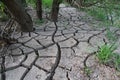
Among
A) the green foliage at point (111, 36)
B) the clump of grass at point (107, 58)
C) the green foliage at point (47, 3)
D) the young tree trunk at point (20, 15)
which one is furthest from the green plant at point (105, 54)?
the green foliage at point (47, 3)

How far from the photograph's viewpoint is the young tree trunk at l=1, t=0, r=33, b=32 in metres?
3.11

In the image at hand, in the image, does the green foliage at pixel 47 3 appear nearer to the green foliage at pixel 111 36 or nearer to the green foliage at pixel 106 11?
the green foliage at pixel 106 11

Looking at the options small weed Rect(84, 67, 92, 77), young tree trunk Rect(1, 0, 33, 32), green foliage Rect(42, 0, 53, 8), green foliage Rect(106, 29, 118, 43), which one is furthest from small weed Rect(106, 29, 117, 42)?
green foliage Rect(42, 0, 53, 8)

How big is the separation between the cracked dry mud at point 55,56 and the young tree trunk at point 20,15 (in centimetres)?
14

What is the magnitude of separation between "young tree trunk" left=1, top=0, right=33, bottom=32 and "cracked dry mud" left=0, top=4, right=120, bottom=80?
142 millimetres

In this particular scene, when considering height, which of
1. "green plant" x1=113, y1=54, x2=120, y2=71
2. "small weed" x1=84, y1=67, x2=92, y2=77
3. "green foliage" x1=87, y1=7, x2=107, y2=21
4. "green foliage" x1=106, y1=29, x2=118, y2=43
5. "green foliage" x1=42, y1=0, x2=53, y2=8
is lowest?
"small weed" x1=84, y1=67, x2=92, y2=77

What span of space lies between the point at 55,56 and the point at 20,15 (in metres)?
1.07

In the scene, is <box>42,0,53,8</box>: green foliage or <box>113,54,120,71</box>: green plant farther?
<box>42,0,53,8</box>: green foliage

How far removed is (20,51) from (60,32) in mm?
968

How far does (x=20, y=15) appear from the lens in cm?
344

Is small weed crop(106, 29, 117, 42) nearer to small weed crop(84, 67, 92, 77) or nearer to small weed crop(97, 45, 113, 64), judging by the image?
small weed crop(97, 45, 113, 64)

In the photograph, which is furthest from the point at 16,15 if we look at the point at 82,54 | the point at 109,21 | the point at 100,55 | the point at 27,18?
the point at 109,21

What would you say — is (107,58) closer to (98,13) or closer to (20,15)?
(20,15)

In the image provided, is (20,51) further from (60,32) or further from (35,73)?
(60,32)
